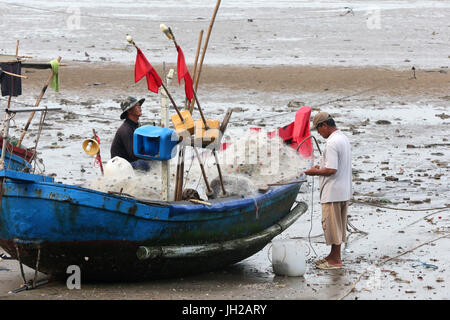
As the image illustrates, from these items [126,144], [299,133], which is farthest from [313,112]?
[126,144]

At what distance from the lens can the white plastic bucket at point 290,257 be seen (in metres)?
7.89

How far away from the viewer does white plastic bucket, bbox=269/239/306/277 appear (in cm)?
789

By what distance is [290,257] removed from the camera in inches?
310

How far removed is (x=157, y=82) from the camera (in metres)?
7.42

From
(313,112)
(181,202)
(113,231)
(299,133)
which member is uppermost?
(313,112)

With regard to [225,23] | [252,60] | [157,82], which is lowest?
[157,82]

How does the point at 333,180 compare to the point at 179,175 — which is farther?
the point at 333,180

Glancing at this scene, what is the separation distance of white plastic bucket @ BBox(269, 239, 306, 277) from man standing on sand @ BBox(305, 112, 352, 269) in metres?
0.34

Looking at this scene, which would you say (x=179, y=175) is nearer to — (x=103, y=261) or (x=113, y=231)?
(x=113, y=231)

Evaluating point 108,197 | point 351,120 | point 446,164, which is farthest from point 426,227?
point 351,120

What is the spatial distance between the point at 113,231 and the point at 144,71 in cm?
140
